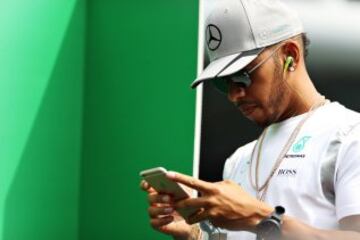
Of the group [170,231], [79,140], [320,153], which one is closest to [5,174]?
[79,140]

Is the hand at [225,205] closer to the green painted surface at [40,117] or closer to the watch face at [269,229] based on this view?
the watch face at [269,229]

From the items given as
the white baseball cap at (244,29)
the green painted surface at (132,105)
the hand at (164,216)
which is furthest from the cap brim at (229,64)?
the green painted surface at (132,105)

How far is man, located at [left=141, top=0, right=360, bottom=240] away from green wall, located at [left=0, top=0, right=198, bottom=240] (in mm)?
733

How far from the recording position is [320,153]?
54.6 inches

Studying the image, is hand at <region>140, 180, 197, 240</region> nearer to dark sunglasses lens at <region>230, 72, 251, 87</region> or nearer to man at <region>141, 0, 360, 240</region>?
man at <region>141, 0, 360, 240</region>

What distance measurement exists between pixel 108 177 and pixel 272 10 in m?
1.10

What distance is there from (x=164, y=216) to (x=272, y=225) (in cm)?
31

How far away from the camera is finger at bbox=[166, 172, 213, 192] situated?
4.00ft

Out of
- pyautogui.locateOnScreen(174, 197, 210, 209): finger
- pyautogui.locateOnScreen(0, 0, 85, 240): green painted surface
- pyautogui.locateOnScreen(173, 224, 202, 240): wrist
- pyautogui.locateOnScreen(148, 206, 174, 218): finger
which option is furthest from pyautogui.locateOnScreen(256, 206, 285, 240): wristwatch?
pyautogui.locateOnScreen(0, 0, 85, 240): green painted surface

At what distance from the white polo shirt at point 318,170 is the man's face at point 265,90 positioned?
0.05m

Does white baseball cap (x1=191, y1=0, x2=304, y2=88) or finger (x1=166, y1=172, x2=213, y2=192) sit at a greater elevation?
white baseball cap (x1=191, y1=0, x2=304, y2=88)

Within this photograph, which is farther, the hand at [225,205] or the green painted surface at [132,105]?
the green painted surface at [132,105]

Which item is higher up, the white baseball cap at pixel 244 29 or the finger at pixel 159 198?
the white baseball cap at pixel 244 29

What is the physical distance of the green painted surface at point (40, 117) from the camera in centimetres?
198
